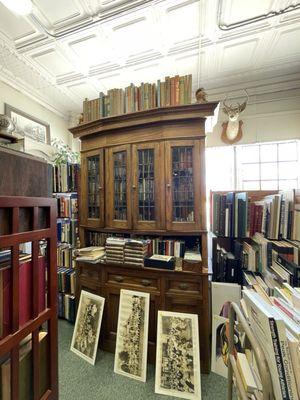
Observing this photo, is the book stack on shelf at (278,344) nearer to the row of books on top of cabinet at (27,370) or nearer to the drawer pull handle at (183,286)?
the row of books on top of cabinet at (27,370)

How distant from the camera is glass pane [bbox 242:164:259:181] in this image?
316 centimetres

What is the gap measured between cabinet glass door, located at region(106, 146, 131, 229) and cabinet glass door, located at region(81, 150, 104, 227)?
86mm

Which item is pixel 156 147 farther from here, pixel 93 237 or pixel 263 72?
pixel 263 72

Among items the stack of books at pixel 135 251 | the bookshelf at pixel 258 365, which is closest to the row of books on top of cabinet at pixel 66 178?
the stack of books at pixel 135 251

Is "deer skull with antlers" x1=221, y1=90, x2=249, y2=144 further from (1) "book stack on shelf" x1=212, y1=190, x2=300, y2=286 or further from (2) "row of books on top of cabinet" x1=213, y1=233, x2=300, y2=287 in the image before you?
(2) "row of books on top of cabinet" x1=213, y1=233, x2=300, y2=287

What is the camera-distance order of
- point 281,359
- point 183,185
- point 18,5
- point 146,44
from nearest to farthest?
point 281,359, point 18,5, point 183,185, point 146,44

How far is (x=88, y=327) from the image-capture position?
190 cm

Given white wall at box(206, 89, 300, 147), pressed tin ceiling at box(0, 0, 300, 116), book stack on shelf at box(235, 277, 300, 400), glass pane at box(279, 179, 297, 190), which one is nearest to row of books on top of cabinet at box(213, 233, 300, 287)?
book stack on shelf at box(235, 277, 300, 400)

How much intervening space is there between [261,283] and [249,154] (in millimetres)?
2097

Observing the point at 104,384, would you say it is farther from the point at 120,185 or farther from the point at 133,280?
the point at 120,185

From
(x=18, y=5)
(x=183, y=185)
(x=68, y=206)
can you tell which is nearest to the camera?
(x=18, y=5)

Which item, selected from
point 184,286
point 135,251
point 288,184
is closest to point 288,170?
point 288,184

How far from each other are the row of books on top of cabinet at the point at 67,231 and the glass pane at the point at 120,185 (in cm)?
84

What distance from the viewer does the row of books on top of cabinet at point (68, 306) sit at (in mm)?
2385
